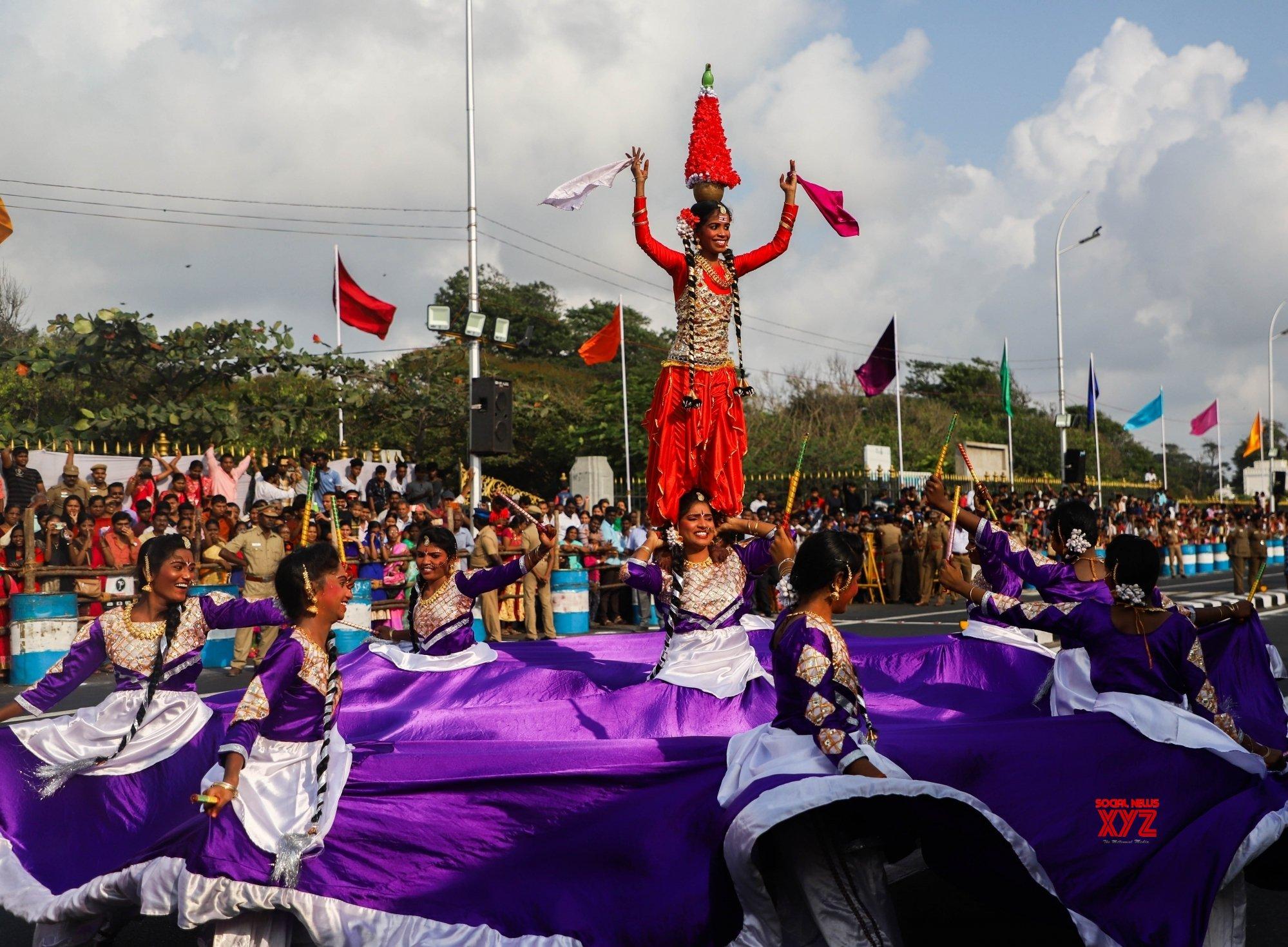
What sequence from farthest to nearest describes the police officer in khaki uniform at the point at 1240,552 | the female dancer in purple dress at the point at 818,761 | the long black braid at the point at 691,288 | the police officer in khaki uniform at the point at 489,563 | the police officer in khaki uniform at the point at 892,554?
the police officer in khaki uniform at the point at 1240,552, the police officer in khaki uniform at the point at 892,554, the police officer in khaki uniform at the point at 489,563, the long black braid at the point at 691,288, the female dancer in purple dress at the point at 818,761

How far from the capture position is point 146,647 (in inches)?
190

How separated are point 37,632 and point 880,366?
19.8m

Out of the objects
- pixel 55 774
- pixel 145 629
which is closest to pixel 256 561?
pixel 145 629

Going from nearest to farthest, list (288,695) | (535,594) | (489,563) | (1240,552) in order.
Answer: (288,695) < (489,563) < (535,594) < (1240,552)

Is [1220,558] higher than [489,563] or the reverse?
the reverse

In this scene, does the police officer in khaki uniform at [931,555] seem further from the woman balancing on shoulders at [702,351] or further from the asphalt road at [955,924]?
the asphalt road at [955,924]

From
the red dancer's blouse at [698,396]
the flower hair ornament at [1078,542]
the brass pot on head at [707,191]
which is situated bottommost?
the flower hair ornament at [1078,542]

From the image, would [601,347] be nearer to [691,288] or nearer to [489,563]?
[489,563]

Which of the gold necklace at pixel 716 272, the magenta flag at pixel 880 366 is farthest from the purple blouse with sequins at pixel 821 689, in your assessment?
the magenta flag at pixel 880 366

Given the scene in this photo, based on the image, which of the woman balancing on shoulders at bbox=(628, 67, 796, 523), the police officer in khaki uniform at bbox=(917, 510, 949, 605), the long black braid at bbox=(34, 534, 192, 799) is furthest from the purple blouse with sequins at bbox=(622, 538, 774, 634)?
the police officer in khaki uniform at bbox=(917, 510, 949, 605)

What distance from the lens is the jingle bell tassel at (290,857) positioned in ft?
12.3

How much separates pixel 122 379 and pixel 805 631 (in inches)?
686

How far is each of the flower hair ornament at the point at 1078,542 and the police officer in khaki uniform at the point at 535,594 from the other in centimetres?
800

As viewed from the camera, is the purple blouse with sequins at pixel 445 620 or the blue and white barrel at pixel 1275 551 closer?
the purple blouse with sequins at pixel 445 620
